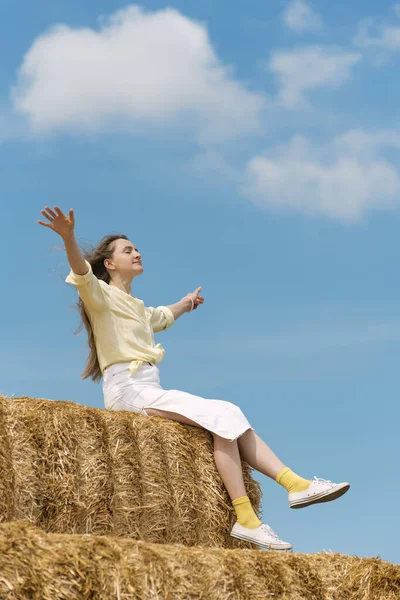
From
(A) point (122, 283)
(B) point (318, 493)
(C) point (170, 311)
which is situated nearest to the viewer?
(B) point (318, 493)

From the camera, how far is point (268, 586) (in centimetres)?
344

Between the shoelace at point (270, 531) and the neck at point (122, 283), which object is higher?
the neck at point (122, 283)

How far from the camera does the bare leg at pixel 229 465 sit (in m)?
4.84

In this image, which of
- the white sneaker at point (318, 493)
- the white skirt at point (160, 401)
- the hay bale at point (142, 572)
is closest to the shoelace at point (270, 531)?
the white sneaker at point (318, 493)

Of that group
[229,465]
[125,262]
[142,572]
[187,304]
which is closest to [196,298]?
[187,304]

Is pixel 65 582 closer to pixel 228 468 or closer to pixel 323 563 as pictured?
pixel 323 563

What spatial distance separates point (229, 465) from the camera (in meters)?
4.85

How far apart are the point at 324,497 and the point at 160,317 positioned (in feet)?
Result: 6.59

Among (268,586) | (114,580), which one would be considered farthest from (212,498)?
(114,580)

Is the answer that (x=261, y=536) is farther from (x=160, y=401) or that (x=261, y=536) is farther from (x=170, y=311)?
(x=170, y=311)

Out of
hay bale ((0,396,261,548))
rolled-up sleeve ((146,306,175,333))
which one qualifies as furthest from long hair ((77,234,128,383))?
hay bale ((0,396,261,548))

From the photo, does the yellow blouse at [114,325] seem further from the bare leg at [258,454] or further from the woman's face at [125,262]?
the bare leg at [258,454]

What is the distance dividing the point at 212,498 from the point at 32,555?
2.06 m

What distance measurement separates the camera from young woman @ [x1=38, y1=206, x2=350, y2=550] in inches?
189
